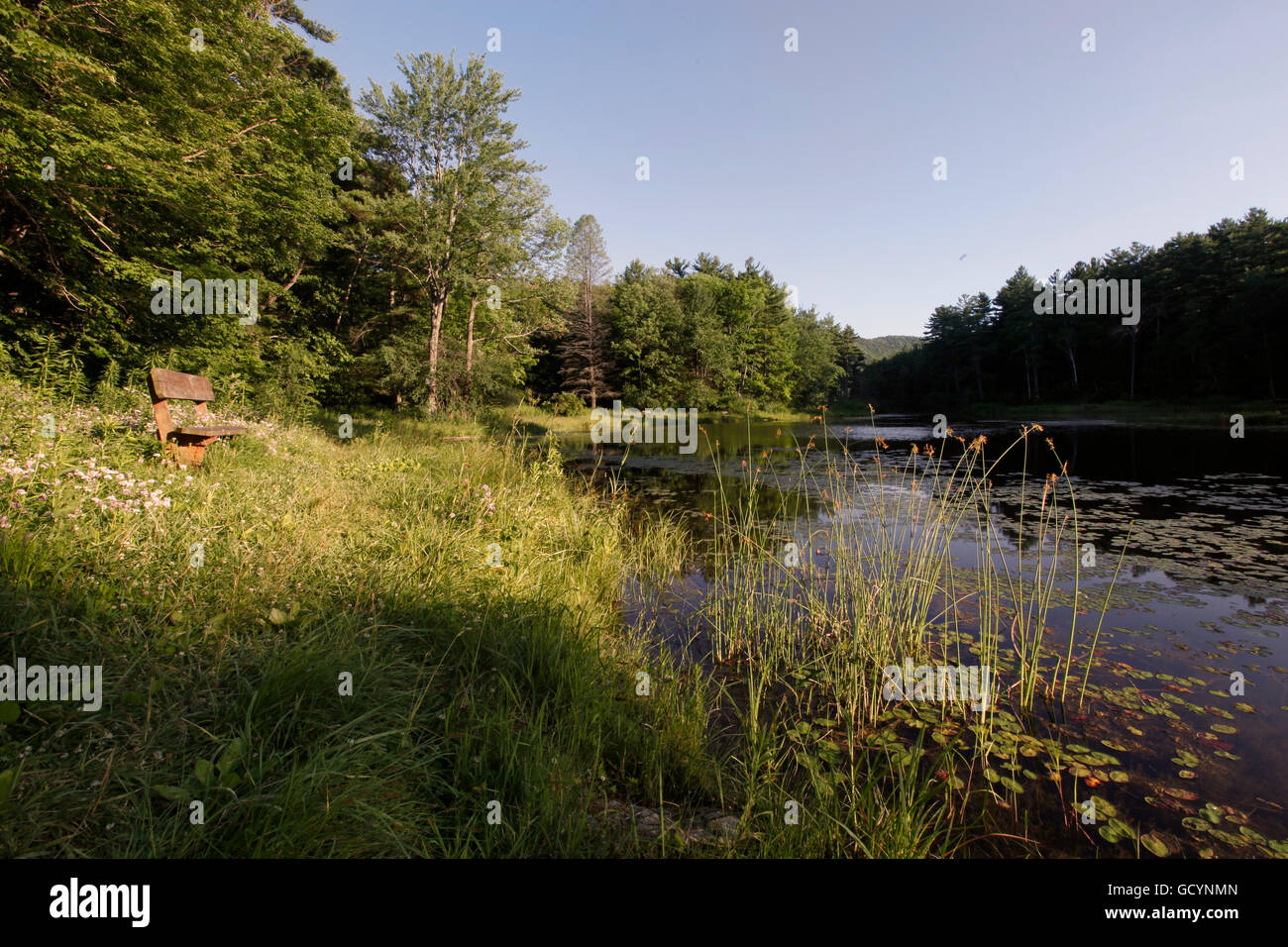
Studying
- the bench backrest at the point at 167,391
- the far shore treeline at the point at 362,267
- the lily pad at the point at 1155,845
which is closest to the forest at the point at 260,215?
the far shore treeline at the point at 362,267

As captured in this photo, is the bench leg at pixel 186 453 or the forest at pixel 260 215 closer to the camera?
the bench leg at pixel 186 453

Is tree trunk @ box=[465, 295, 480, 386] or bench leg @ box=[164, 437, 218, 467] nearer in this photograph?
bench leg @ box=[164, 437, 218, 467]

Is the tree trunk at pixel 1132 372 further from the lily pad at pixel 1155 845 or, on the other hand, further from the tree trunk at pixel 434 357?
the lily pad at pixel 1155 845

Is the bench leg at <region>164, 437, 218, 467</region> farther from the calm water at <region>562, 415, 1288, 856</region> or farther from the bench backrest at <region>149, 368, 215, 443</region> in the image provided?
the calm water at <region>562, 415, 1288, 856</region>

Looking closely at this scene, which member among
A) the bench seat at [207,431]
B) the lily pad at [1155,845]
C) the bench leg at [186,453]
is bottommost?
the lily pad at [1155,845]

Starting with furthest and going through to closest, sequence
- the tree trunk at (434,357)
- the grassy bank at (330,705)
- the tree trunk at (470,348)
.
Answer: the tree trunk at (470,348), the tree trunk at (434,357), the grassy bank at (330,705)

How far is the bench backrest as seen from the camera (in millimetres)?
4887

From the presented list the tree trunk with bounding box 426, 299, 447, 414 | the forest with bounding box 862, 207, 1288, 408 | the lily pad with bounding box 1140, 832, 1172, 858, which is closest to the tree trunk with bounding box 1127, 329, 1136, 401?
the forest with bounding box 862, 207, 1288, 408

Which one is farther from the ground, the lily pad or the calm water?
the calm water

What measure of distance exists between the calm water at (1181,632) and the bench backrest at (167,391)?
191 inches

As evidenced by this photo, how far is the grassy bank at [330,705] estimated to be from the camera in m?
1.64

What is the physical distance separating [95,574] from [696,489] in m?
9.71

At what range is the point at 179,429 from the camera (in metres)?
5.07
